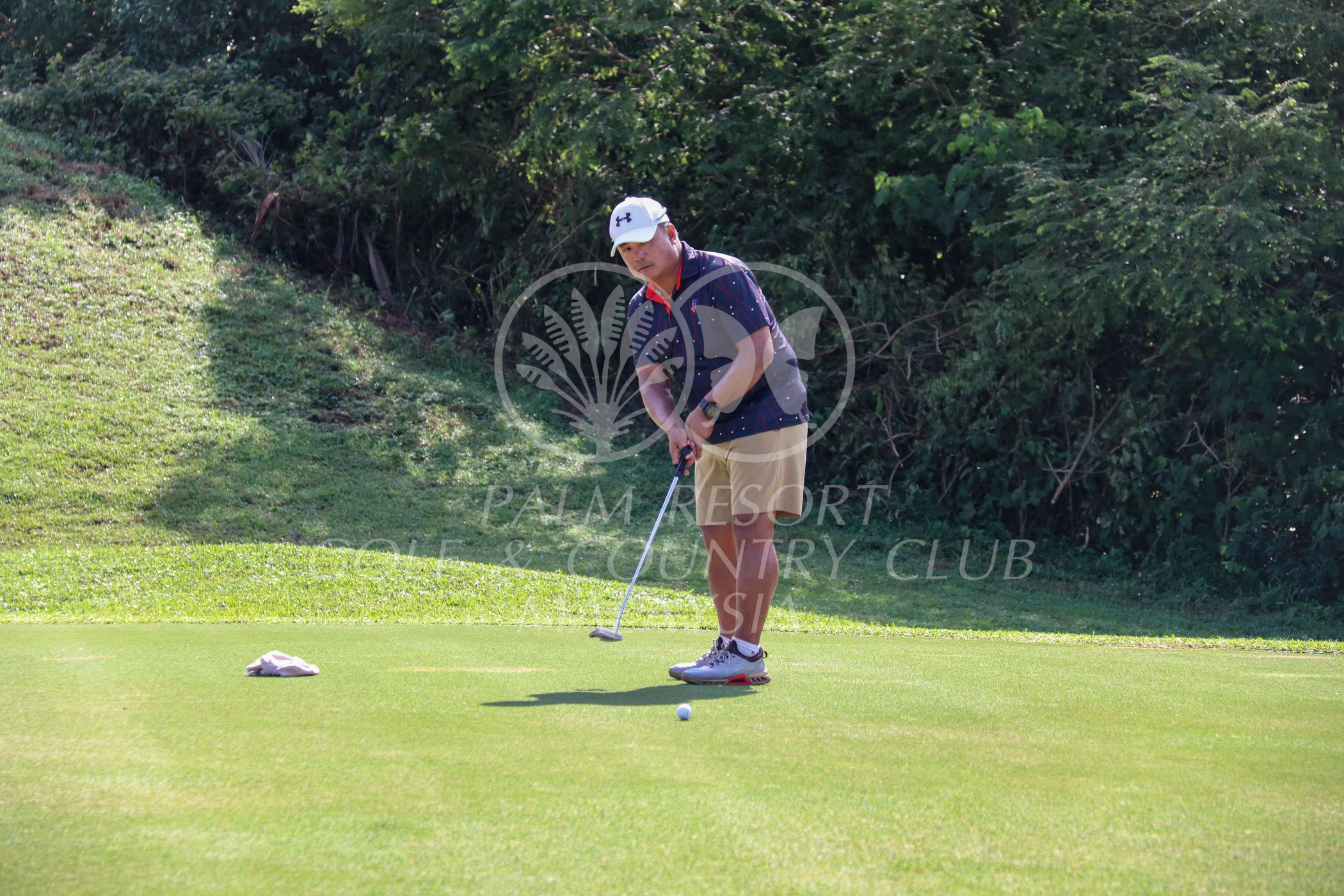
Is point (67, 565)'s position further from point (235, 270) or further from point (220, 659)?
point (235, 270)

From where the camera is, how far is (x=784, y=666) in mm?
4816

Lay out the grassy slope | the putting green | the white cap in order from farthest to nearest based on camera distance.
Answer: the grassy slope
the white cap
the putting green

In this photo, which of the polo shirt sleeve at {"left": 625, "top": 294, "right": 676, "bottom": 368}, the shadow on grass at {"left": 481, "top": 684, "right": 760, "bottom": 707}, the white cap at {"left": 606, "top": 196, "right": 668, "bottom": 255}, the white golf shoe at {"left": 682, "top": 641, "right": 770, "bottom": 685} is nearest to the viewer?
the shadow on grass at {"left": 481, "top": 684, "right": 760, "bottom": 707}

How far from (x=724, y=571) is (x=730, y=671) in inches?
20.2

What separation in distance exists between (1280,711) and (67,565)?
791 cm

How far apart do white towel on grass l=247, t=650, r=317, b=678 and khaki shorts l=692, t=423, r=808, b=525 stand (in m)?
1.60

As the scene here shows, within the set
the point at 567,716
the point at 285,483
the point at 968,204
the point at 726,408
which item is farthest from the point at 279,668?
the point at 968,204

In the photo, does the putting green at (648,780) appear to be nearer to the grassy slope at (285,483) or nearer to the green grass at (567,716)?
the green grass at (567,716)

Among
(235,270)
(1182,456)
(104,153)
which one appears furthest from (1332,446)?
(104,153)

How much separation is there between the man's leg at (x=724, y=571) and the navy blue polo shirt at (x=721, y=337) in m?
0.38

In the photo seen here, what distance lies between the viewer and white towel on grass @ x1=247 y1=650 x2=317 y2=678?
414 cm

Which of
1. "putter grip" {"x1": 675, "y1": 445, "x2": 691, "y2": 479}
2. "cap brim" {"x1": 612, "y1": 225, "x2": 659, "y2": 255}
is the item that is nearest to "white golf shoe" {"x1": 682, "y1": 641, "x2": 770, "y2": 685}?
"putter grip" {"x1": 675, "y1": 445, "x2": 691, "y2": 479}

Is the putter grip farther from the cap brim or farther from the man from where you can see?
the cap brim

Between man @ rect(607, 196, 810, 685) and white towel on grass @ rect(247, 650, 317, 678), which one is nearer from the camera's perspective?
white towel on grass @ rect(247, 650, 317, 678)
